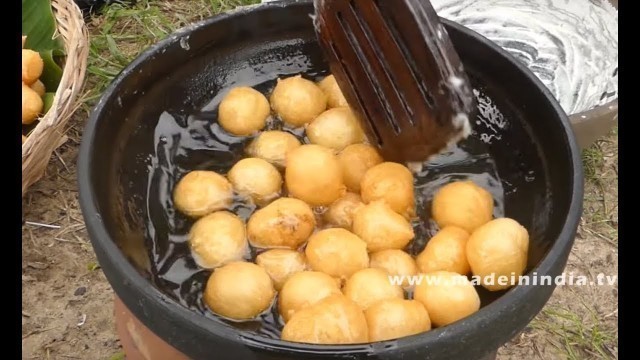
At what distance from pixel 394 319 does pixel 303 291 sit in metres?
0.17

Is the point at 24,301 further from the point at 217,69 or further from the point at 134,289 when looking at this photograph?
the point at 134,289

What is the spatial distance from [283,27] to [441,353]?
0.94 metres

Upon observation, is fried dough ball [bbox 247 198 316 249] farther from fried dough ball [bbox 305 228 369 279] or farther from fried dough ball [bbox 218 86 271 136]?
fried dough ball [bbox 218 86 271 136]

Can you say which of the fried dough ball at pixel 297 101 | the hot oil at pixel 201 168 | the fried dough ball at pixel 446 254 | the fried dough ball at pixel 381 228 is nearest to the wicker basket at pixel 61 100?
the hot oil at pixel 201 168

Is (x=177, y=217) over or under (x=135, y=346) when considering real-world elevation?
over

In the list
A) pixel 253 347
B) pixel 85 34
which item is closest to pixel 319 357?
pixel 253 347

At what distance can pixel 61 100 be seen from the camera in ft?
7.44

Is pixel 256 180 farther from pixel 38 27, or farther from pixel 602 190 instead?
pixel 602 190

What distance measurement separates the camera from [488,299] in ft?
4.53

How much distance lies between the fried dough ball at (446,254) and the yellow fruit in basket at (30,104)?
1.58 m

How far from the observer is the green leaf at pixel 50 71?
99.3 inches

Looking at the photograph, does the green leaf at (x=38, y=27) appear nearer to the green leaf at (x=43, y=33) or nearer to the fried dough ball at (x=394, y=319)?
the green leaf at (x=43, y=33)

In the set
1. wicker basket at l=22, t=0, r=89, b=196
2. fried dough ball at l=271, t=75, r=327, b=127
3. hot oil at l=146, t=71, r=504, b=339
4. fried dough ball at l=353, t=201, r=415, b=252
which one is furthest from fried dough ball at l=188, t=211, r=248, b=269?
wicker basket at l=22, t=0, r=89, b=196

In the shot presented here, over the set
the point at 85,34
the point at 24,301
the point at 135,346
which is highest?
the point at 85,34
